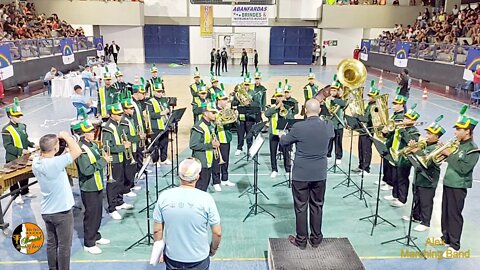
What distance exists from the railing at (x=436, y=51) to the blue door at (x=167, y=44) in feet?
62.1

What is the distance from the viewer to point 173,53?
134 ft

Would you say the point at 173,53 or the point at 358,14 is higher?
the point at 358,14

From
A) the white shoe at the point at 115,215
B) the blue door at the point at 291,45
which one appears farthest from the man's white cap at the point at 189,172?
the blue door at the point at 291,45

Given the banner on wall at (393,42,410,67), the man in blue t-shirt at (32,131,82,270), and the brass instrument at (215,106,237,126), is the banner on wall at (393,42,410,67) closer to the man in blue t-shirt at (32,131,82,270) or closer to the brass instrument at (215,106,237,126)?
the brass instrument at (215,106,237,126)

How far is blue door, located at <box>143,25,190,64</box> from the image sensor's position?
40.1m

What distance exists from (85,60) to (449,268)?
28.8 meters

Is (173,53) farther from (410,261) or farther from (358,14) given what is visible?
(410,261)

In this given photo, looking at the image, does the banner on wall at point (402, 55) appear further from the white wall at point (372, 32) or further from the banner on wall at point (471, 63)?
the white wall at point (372, 32)

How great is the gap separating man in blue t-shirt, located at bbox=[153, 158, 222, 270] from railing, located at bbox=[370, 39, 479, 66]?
20.2 metres

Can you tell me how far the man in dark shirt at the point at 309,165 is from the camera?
5746 millimetres

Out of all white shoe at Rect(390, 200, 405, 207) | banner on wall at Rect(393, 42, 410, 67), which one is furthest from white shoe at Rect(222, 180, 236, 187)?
banner on wall at Rect(393, 42, 410, 67)

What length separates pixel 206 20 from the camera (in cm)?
3666

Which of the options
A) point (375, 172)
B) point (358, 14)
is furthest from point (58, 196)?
point (358, 14)

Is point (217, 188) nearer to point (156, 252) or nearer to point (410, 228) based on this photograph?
point (410, 228)
